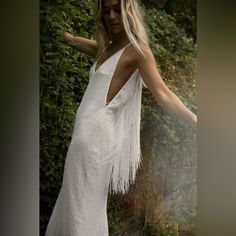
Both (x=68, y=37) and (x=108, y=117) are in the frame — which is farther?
(x=68, y=37)

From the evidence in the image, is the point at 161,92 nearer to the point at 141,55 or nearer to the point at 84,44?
the point at 141,55

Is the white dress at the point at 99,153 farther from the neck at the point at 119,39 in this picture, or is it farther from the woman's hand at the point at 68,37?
the woman's hand at the point at 68,37

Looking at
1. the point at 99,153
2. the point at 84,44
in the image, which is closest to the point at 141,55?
the point at 84,44

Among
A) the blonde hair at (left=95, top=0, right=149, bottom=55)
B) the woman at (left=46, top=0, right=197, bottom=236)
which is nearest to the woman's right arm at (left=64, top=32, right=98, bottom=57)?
the woman at (left=46, top=0, right=197, bottom=236)

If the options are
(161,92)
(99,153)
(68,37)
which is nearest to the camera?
(161,92)

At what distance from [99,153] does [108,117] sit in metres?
0.16

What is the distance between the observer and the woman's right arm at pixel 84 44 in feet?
7.72

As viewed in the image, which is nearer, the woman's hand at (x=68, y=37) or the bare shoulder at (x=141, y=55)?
the bare shoulder at (x=141, y=55)

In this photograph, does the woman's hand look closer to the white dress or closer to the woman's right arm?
the woman's right arm

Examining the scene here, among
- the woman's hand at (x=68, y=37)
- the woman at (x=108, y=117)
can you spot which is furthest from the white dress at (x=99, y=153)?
the woman's hand at (x=68, y=37)

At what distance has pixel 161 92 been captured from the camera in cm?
220

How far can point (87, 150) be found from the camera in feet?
7.64
